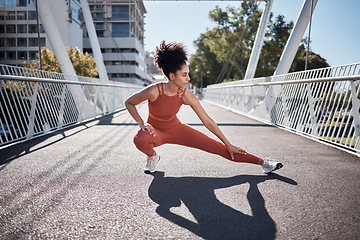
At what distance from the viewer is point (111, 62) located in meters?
68.0

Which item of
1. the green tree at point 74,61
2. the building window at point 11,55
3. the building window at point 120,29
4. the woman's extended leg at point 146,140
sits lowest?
the building window at point 11,55

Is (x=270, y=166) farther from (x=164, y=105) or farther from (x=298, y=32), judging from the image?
(x=298, y=32)

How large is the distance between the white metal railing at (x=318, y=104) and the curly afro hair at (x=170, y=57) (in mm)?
3106

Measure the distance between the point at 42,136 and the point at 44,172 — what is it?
347 cm

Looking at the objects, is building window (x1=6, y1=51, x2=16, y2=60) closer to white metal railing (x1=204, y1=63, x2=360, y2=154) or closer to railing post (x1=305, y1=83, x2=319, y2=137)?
white metal railing (x1=204, y1=63, x2=360, y2=154)

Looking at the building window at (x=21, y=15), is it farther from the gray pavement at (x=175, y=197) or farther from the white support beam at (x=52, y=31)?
the gray pavement at (x=175, y=197)

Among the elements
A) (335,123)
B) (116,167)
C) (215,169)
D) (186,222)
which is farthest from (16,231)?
(335,123)

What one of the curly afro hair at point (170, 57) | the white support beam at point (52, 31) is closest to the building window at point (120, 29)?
the white support beam at point (52, 31)

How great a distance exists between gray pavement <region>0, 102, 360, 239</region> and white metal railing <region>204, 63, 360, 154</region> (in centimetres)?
115

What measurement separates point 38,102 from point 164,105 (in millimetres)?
5427

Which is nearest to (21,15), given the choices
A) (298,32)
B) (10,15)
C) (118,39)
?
(10,15)

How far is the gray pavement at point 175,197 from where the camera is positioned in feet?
7.11

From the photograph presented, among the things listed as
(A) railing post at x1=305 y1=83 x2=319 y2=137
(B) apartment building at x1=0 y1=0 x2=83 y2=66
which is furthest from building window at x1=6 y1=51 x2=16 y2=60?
(A) railing post at x1=305 y1=83 x2=319 y2=137

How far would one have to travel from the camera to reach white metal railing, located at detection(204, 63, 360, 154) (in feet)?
18.1
